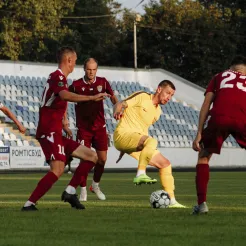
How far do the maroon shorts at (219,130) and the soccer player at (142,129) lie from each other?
267 cm

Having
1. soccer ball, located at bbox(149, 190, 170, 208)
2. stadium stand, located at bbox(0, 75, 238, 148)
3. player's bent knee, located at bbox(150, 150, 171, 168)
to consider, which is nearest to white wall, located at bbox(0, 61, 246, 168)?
stadium stand, located at bbox(0, 75, 238, 148)

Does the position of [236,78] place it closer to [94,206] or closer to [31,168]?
[94,206]

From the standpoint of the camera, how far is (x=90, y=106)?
1647 centimetres

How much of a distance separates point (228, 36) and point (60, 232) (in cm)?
6113

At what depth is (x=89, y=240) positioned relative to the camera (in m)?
9.00

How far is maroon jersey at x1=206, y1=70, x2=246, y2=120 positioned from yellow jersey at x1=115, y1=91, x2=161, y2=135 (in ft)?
12.6

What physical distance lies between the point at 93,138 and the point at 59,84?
4.50 meters

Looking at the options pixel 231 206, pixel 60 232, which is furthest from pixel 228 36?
pixel 60 232

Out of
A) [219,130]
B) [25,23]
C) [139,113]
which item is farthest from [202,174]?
[25,23]

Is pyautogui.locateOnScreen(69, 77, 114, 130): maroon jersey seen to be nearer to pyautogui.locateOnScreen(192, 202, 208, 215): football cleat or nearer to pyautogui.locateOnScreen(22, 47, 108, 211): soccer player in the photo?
pyautogui.locateOnScreen(22, 47, 108, 211): soccer player

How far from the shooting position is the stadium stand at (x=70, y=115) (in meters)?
43.2

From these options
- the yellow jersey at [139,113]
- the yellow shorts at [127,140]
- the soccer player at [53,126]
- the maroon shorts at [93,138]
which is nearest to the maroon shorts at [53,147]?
the soccer player at [53,126]

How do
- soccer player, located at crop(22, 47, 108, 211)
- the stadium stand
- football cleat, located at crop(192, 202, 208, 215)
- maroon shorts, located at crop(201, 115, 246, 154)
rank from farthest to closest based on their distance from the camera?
the stadium stand, soccer player, located at crop(22, 47, 108, 211), football cleat, located at crop(192, 202, 208, 215), maroon shorts, located at crop(201, 115, 246, 154)

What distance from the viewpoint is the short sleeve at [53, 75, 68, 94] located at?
12312 millimetres
